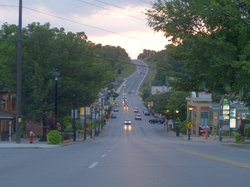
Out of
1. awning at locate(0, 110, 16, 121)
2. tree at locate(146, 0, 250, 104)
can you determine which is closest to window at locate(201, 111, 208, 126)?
tree at locate(146, 0, 250, 104)

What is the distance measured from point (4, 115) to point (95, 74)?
10240mm

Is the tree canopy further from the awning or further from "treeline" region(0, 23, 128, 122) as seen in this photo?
the awning

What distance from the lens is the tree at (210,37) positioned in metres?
15.4

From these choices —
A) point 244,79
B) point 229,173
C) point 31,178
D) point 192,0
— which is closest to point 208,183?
point 229,173

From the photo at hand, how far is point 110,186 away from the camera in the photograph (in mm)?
6129

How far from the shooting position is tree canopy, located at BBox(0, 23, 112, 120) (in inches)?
1037

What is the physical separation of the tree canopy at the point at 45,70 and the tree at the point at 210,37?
11337mm

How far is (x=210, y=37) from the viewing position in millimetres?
16578

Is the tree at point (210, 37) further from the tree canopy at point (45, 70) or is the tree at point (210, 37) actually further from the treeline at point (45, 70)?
the tree canopy at point (45, 70)

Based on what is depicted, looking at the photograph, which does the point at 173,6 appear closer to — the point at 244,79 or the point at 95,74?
the point at 244,79

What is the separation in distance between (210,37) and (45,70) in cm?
1652

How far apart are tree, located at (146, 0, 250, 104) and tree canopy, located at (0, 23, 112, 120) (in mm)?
11337

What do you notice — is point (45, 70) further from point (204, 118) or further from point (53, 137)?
point (204, 118)

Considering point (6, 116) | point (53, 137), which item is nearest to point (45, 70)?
point (6, 116)
